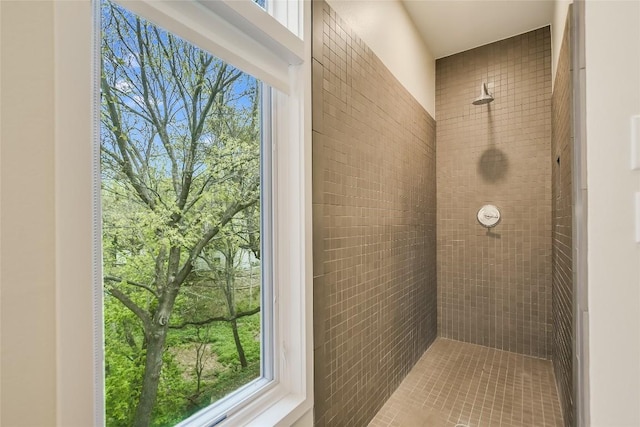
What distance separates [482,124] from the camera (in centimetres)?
267

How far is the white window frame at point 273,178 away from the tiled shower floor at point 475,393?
893 mm

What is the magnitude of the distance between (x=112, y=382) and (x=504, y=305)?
280 cm

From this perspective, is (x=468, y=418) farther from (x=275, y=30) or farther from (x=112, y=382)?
(x=275, y=30)

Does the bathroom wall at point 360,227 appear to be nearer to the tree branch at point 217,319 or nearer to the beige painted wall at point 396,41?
the beige painted wall at point 396,41

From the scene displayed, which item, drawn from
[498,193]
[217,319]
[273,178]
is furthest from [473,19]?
[217,319]

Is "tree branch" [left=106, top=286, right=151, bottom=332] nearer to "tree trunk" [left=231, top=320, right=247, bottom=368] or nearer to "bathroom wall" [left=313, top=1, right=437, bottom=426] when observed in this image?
"tree trunk" [left=231, top=320, right=247, bottom=368]

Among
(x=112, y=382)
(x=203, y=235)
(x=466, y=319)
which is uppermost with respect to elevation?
(x=203, y=235)

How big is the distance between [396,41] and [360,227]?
1368 millimetres

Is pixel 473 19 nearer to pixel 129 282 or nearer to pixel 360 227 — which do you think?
pixel 360 227

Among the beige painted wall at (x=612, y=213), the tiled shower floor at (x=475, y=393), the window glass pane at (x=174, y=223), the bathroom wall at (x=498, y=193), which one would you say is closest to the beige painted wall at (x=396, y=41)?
the bathroom wall at (x=498, y=193)

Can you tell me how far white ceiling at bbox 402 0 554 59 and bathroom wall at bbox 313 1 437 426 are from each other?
0.63m

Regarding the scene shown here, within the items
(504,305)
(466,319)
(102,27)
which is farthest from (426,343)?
(102,27)

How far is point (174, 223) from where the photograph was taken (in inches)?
34.8

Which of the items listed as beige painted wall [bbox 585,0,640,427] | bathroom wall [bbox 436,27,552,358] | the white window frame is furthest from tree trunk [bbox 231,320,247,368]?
bathroom wall [bbox 436,27,552,358]
